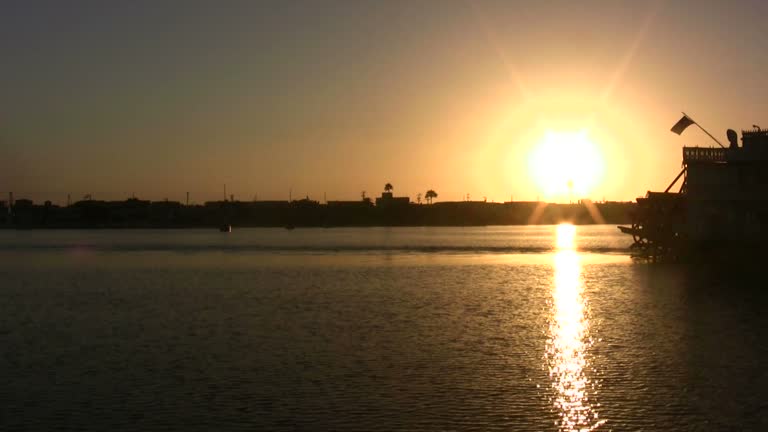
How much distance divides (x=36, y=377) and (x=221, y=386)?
4897mm

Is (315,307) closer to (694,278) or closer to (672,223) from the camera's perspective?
(694,278)

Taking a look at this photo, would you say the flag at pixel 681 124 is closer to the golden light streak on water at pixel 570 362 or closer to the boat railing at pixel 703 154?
the boat railing at pixel 703 154

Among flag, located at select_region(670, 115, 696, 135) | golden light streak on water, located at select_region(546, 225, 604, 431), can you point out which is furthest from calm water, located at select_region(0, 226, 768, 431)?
flag, located at select_region(670, 115, 696, 135)

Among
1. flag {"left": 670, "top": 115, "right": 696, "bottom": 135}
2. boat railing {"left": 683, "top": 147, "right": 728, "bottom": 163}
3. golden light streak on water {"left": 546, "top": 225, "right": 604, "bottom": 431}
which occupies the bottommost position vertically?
golden light streak on water {"left": 546, "top": 225, "right": 604, "bottom": 431}

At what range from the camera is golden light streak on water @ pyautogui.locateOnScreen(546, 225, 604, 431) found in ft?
57.1

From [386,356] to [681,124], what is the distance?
41.1m

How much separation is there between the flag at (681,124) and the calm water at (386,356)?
40.3ft

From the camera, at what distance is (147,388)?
20.2m

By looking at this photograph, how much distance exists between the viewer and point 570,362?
23734 mm

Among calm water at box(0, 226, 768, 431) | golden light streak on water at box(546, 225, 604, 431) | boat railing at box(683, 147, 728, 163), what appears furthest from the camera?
boat railing at box(683, 147, 728, 163)

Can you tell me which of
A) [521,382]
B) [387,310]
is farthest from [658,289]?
[521,382]

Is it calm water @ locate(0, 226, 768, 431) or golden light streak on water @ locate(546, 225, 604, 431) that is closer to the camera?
golden light streak on water @ locate(546, 225, 604, 431)

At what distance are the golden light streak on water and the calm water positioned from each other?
0.08 metres

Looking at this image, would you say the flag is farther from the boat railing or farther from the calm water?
the calm water
